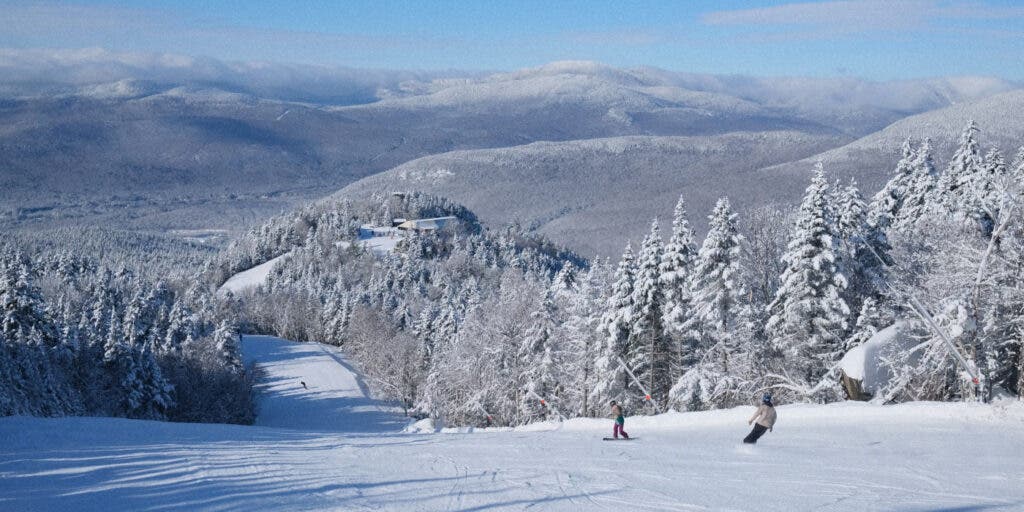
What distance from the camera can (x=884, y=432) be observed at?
17531 millimetres

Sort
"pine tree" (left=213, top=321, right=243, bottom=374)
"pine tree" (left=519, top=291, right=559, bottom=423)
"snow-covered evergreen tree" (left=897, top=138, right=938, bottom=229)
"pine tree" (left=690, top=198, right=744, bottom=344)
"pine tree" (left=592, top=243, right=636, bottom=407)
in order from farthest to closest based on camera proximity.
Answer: "pine tree" (left=213, top=321, right=243, bottom=374), "snow-covered evergreen tree" (left=897, top=138, right=938, bottom=229), "pine tree" (left=519, top=291, right=559, bottom=423), "pine tree" (left=592, top=243, right=636, bottom=407), "pine tree" (left=690, top=198, right=744, bottom=344)

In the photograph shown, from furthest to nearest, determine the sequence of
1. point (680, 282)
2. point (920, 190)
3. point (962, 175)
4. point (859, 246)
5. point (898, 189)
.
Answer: point (898, 189), point (920, 190), point (962, 175), point (680, 282), point (859, 246)

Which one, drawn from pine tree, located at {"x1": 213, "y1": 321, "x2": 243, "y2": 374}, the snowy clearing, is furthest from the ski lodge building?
pine tree, located at {"x1": 213, "y1": 321, "x2": 243, "y2": 374}

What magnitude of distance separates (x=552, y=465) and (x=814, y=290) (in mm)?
15143

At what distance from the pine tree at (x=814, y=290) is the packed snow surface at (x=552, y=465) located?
232 inches

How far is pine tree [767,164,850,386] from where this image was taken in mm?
25344

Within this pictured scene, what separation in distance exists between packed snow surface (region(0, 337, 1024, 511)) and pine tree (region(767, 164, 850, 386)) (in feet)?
19.3

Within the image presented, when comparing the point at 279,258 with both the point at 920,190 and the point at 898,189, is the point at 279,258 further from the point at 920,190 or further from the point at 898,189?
the point at 920,190

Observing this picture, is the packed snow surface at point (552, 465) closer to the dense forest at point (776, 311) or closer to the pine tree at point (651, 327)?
the dense forest at point (776, 311)

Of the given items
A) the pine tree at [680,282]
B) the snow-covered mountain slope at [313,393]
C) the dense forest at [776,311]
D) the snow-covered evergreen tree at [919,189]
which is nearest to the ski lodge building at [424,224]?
the snow-covered mountain slope at [313,393]

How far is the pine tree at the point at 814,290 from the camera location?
83.1ft

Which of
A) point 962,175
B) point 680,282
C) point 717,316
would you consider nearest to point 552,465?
point 717,316

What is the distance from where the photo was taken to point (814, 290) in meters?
25.5

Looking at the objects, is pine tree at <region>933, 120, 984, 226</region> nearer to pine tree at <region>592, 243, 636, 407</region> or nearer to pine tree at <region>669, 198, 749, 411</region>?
pine tree at <region>669, 198, 749, 411</region>
